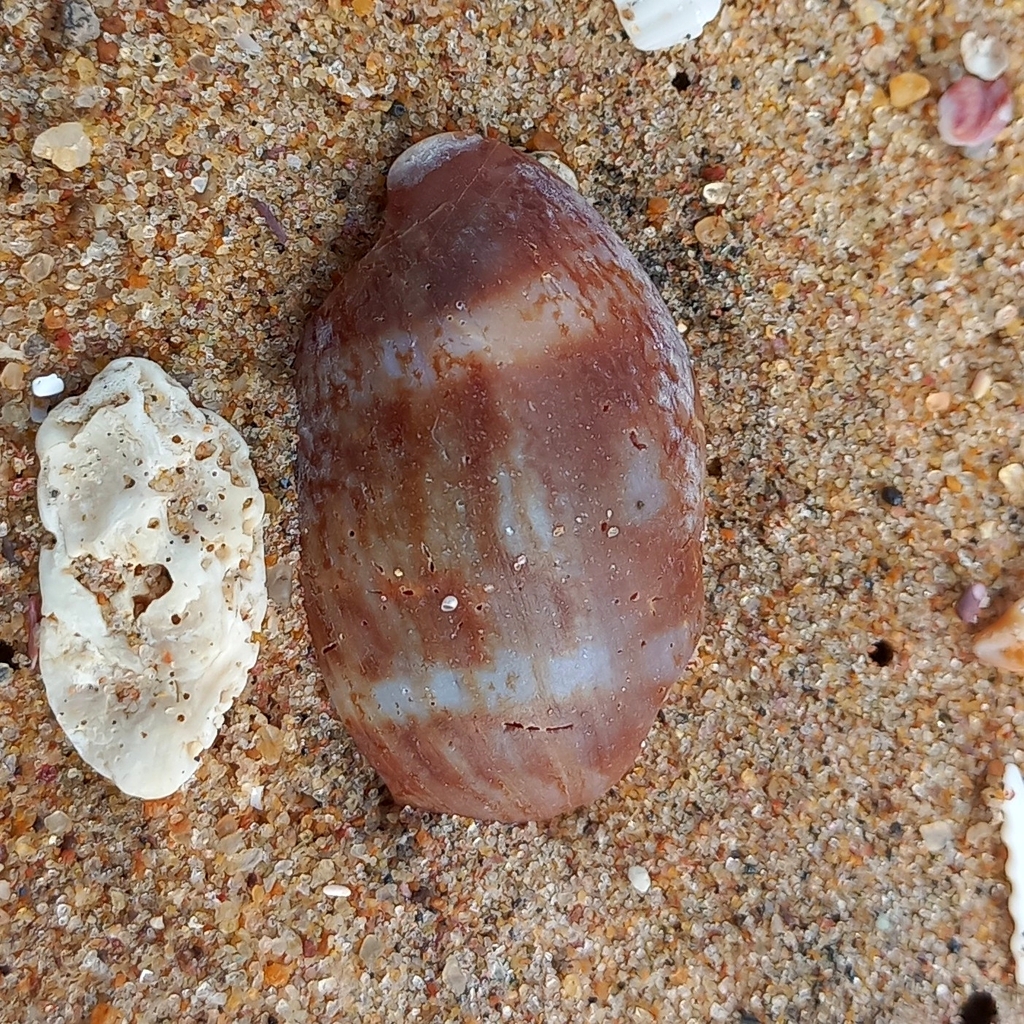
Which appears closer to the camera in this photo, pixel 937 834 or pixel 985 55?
pixel 985 55

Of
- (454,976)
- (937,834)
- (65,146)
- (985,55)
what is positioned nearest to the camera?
(65,146)

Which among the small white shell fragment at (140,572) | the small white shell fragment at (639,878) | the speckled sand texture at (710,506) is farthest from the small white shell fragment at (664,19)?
the small white shell fragment at (639,878)

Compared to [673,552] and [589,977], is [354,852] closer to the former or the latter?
[589,977]

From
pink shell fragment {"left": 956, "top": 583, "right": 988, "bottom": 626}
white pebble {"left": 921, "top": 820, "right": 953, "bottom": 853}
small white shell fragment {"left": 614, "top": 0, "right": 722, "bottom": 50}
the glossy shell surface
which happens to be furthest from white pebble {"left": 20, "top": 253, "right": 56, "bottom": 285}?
white pebble {"left": 921, "top": 820, "right": 953, "bottom": 853}

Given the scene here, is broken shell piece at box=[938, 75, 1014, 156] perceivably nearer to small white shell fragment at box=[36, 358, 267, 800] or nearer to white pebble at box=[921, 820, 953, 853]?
white pebble at box=[921, 820, 953, 853]

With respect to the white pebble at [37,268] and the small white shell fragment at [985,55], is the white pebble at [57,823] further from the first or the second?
the small white shell fragment at [985,55]

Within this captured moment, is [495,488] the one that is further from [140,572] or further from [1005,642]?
[1005,642]

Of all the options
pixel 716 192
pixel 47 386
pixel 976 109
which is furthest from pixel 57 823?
pixel 976 109
